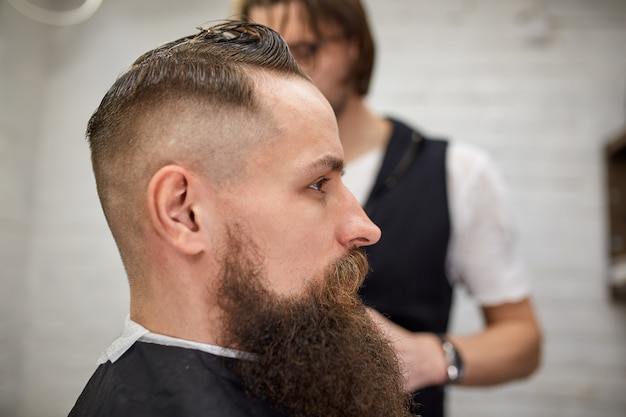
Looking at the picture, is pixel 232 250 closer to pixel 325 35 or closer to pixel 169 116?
pixel 169 116

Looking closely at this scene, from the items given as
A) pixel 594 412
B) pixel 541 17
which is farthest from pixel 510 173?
pixel 594 412

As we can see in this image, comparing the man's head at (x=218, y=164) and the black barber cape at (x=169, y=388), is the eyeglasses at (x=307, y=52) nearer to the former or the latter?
the man's head at (x=218, y=164)

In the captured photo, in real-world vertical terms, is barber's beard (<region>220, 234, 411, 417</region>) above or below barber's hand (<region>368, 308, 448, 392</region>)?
above

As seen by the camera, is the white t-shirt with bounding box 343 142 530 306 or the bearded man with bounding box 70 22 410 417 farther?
the white t-shirt with bounding box 343 142 530 306

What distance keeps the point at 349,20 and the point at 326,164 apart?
2.33 feet

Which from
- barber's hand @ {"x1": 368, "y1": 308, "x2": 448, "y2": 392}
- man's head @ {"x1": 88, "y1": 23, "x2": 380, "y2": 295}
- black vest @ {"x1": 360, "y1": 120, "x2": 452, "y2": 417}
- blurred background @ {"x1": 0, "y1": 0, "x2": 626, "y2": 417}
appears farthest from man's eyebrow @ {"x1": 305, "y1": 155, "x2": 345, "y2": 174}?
blurred background @ {"x1": 0, "y1": 0, "x2": 626, "y2": 417}

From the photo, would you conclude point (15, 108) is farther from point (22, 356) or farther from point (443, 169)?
point (443, 169)

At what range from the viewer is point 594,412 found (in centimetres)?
257

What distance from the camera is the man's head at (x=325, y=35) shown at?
1.34 meters

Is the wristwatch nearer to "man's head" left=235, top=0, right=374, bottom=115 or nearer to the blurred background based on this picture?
"man's head" left=235, top=0, right=374, bottom=115

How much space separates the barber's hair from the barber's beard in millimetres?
743

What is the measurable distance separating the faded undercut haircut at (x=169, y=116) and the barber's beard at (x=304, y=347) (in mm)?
136

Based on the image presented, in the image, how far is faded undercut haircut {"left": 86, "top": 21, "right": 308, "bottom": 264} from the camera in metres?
0.77

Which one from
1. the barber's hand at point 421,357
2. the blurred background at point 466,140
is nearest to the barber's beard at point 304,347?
the barber's hand at point 421,357
